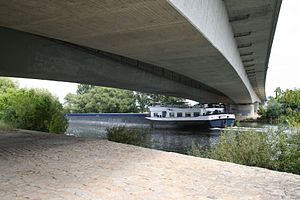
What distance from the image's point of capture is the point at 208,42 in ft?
29.6

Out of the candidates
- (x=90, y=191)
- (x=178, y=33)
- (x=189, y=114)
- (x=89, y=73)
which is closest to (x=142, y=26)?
(x=178, y=33)

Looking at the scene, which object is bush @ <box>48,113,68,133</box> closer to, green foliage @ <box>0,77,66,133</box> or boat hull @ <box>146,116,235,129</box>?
green foliage @ <box>0,77,66,133</box>

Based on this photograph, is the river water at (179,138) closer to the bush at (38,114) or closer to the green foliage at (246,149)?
the green foliage at (246,149)

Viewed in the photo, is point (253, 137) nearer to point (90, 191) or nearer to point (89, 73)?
point (90, 191)

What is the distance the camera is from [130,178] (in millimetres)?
4879

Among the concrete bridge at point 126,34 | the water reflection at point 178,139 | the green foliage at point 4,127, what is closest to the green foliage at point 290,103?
the concrete bridge at point 126,34

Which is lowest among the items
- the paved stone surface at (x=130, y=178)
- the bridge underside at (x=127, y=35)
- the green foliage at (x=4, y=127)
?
the paved stone surface at (x=130, y=178)

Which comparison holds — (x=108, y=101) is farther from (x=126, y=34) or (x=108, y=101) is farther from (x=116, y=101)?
(x=126, y=34)

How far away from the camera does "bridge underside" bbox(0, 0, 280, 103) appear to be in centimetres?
610

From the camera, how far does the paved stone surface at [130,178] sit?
159 inches

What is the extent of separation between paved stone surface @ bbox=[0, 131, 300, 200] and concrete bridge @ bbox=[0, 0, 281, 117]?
353 cm

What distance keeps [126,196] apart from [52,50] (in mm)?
8774

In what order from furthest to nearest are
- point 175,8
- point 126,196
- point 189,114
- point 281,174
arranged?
point 189,114, point 175,8, point 281,174, point 126,196

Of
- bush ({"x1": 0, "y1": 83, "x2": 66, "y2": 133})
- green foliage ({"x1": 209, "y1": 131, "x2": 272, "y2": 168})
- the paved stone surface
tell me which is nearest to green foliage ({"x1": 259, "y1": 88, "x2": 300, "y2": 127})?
green foliage ({"x1": 209, "y1": 131, "x2": 272, "y2": 168})
